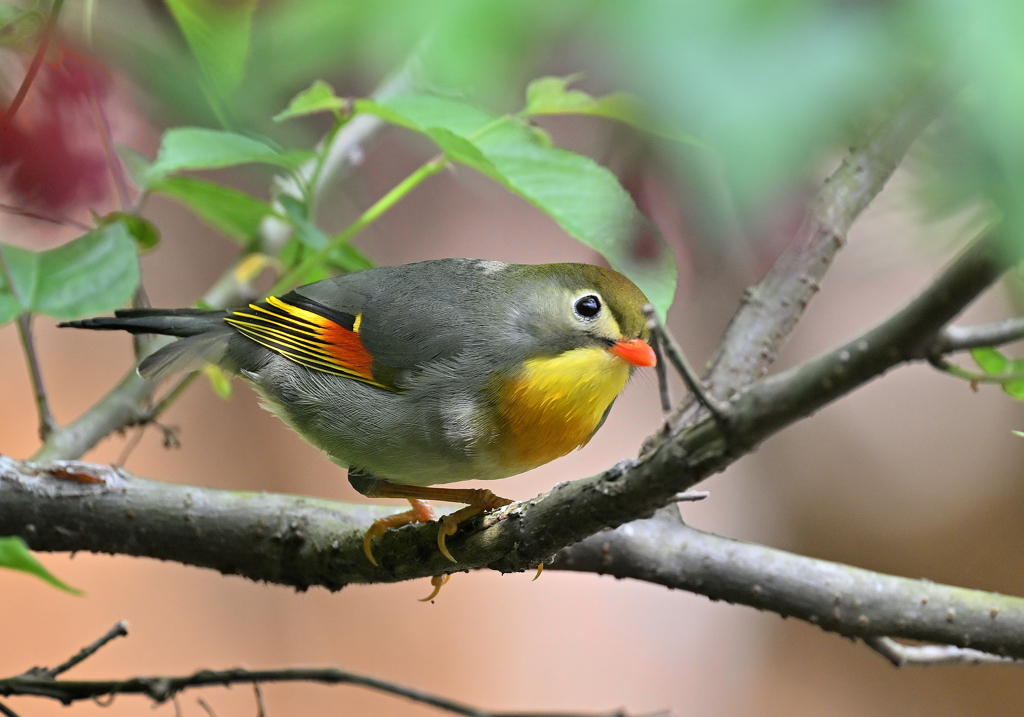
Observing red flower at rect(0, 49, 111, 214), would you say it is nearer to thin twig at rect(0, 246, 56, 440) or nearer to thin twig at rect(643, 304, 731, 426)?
Answer: thin twig at rect(0, 246, 56, 440)

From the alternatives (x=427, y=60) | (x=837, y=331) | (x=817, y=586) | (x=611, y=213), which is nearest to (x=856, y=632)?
(x=817, y=586)

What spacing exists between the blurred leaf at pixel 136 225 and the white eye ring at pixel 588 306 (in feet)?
2.80

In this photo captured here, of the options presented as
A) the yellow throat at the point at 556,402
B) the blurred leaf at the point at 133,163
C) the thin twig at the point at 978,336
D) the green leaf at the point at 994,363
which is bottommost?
the thin twig at the point at 978,336

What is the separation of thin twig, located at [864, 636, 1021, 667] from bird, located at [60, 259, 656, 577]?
638 mm

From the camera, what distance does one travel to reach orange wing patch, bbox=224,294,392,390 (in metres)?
1.40

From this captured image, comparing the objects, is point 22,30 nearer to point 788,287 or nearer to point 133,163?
point 133,163

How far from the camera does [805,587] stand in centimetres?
136

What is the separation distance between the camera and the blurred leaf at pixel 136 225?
1602 millimetres

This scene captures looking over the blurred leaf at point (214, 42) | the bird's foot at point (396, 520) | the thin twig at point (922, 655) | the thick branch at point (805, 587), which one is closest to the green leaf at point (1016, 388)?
the thick branch at point (805, 587)

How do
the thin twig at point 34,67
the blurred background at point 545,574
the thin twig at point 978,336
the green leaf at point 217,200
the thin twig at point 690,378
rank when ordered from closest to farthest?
the thin twig at point 978,336
the thin twig at point 690,378
the thin twig at point 34,67
the green leaf at point 217,200
the blurred background at point 545,574

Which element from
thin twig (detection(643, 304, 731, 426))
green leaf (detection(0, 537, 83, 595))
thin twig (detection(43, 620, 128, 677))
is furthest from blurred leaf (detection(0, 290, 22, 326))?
thin twig (detection(643, 304, 731, 426))

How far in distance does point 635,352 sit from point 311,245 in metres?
0.65

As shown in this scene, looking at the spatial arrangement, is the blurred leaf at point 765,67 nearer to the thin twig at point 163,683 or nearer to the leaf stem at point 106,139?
the thin twig at point 163,683

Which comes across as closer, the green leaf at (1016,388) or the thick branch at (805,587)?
the green leaf at (1016,388)
